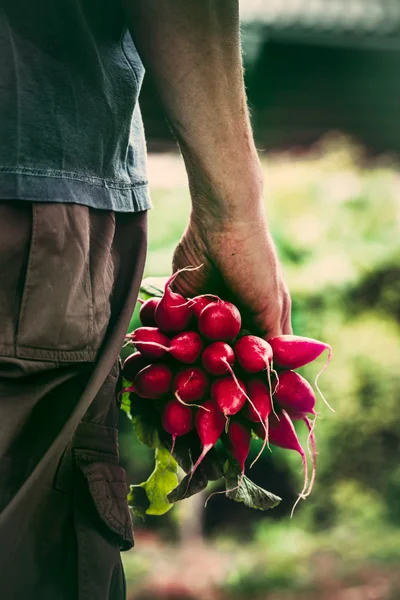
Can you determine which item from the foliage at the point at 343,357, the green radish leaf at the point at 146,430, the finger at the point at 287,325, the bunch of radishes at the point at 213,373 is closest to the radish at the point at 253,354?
the bunch of radishes at the point at 213,373

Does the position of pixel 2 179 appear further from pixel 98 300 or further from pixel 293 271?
pixel 293 271

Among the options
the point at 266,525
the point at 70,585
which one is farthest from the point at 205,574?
the point at 70,585

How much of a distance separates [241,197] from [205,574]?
3604mm

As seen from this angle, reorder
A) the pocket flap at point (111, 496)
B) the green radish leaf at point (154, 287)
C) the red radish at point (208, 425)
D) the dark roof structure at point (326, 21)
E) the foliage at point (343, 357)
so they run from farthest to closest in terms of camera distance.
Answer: the dark roof structure at point (326, 21) < the foliage at point (343, 357) < the green radish leaf at point (154, 287) < the red radish at point (208, 425) < the pocket flap at point (111, 496)

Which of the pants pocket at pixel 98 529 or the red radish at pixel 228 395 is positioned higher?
the red radish at pixel 228 395

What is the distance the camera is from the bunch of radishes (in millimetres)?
1495

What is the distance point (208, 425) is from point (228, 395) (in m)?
0.06

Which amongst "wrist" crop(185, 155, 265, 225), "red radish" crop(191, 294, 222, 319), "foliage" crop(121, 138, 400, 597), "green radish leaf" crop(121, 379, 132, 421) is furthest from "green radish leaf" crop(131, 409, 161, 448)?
"foliage" crop(121, 138, 400, 597)

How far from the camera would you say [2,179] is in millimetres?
1188

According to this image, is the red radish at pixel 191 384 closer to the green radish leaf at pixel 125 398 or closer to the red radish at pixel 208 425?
the red radish at pixel 208 425

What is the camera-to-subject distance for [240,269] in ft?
4.72

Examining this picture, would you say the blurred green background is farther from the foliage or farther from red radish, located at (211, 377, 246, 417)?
red radish, located at (211, 377, 246, 417)

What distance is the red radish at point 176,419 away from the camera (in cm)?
150

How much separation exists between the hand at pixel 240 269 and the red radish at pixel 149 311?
0.20ft
